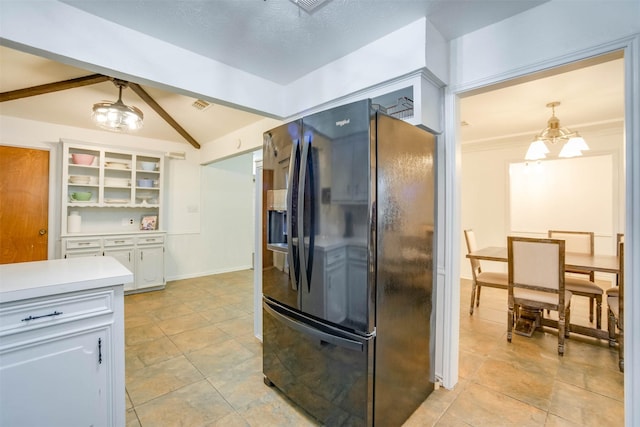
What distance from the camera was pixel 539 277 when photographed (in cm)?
262

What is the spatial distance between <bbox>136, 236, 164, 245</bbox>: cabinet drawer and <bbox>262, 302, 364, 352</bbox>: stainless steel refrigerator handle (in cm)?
348

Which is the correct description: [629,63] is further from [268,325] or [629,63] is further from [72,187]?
[72,187]

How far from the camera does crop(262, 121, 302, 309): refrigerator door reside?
5.42ft

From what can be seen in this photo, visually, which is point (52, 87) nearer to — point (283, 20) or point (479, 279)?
point (283, 20)

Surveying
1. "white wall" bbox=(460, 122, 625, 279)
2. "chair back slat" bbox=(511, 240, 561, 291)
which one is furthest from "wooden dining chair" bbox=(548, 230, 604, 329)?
"white wall" bbox=(460, 122, 625, 279)

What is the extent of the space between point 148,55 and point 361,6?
1443 mm

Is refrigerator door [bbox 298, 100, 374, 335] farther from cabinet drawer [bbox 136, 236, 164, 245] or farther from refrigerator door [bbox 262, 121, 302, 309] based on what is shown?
cabinet drawer [bbox 136, 236, 164, 245]

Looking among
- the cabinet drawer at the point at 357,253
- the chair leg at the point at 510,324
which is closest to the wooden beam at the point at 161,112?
the cabinet drawer at the point at 357,253

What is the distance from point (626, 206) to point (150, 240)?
5.29 meters

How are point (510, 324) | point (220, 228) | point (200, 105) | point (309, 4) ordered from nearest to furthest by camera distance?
point (309, 4)
point (510, 324)
point (200, 105)
point (220, 228)

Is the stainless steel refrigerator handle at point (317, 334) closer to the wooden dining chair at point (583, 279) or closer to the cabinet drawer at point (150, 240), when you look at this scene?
the wooden dining chair at point (583, 279)

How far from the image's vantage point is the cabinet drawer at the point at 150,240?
4.34m

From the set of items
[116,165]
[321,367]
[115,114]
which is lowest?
[321,367]

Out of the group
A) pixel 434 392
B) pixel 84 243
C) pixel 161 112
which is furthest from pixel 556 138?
pixel 84 243
